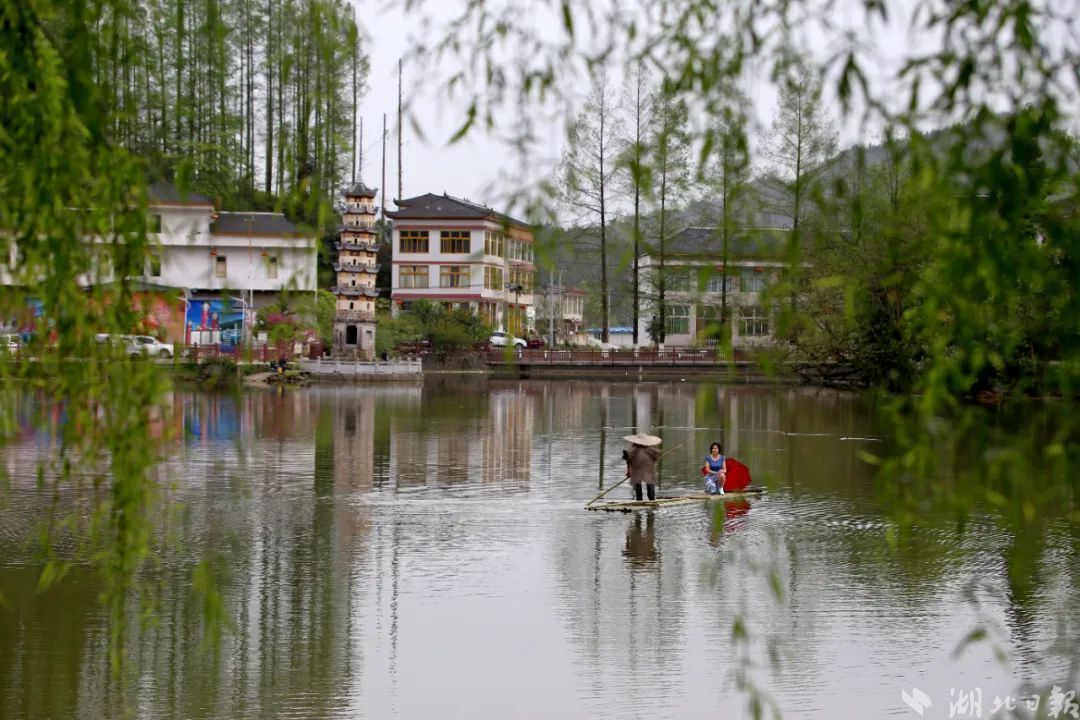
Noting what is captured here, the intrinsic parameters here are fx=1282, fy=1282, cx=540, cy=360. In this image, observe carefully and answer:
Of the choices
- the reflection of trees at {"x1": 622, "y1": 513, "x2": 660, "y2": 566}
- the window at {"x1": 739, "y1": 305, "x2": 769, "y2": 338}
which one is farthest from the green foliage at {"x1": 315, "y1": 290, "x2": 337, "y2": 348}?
the window at {"x1": 739, "y1": 305, "x2": 769, "y2": 338}

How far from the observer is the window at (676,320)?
62406mm

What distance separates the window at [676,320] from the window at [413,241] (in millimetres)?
14394

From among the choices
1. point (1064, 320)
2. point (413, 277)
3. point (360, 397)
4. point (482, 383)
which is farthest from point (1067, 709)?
point (413, 277)

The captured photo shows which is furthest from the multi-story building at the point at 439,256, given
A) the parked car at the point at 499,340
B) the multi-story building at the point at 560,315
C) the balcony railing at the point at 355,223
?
the balcony railing at the point at 355,223

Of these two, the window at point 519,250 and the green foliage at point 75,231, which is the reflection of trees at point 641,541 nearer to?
the window at point 519,250

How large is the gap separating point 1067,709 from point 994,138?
→ 6.33 metres

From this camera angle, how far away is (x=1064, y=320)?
3.96 m

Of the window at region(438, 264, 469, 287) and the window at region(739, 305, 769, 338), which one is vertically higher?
the window at region(438, 264, 469, 287)

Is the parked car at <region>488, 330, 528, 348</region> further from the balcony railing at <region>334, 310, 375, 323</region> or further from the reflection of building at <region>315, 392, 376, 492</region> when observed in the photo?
the reflection of building at <region>315, 392, 376, 492</region>

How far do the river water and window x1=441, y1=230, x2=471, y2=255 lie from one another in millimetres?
45512

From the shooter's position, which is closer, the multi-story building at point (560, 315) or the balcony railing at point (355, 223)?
the balcony railing at point (355, 223)

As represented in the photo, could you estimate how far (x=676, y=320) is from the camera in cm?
6500

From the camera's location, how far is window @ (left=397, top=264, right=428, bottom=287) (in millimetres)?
69938

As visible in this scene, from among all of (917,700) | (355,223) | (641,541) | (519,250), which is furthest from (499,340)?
(917,700)
